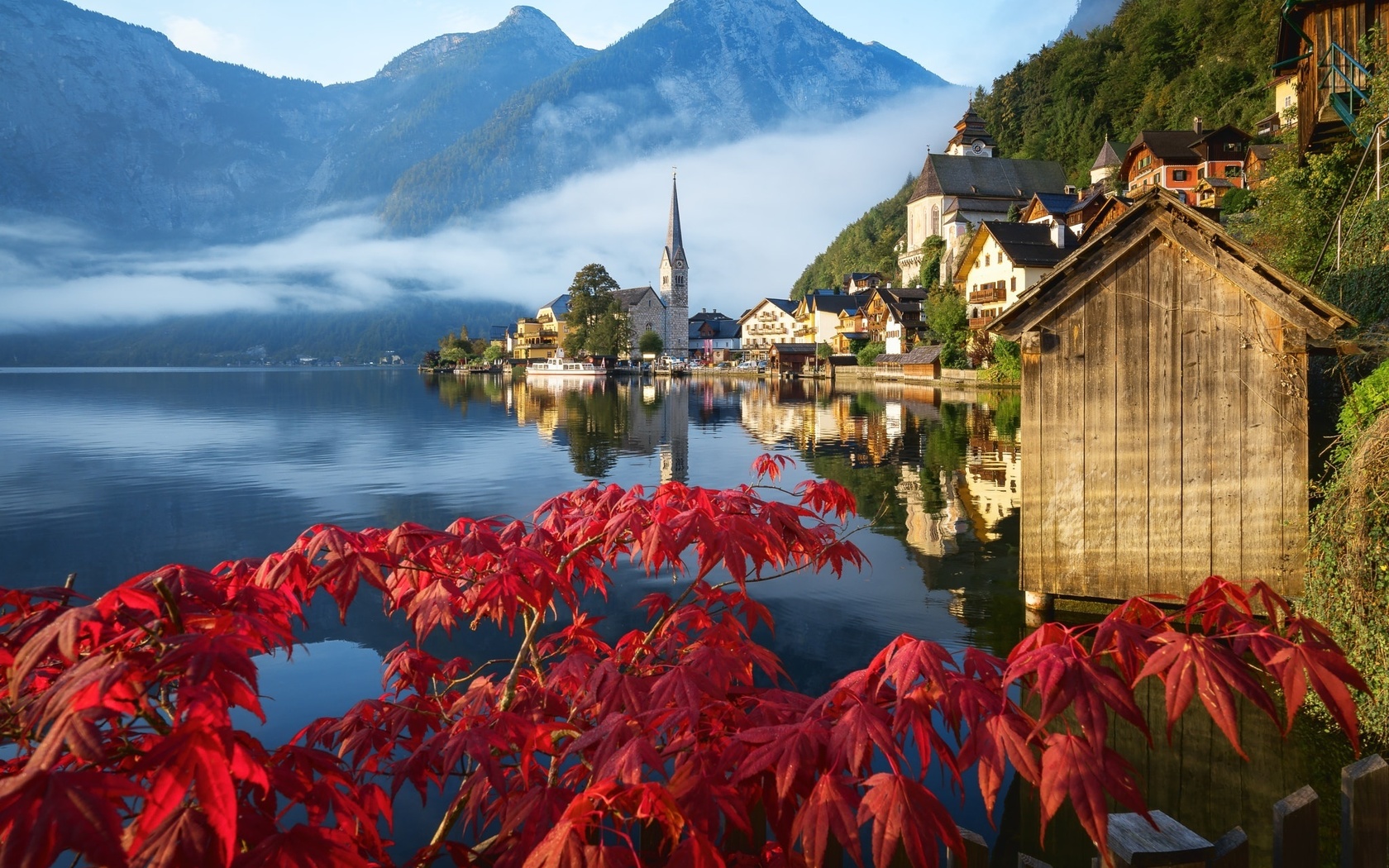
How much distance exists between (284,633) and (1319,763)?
698 cm

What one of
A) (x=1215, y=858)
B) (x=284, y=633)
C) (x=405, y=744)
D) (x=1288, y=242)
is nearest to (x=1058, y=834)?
(x=1215, y=858)

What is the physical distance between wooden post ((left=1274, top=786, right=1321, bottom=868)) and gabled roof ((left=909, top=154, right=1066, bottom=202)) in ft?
319

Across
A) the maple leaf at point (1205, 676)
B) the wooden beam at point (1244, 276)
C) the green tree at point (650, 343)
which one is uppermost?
the green tree at point (650, 343)

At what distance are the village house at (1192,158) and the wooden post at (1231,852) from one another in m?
61.1

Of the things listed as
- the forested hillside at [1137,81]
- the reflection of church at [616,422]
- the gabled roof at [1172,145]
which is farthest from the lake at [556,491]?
the forested hillside at [1137,81]

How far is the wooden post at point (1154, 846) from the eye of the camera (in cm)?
236

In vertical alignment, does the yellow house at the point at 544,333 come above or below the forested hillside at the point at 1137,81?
below

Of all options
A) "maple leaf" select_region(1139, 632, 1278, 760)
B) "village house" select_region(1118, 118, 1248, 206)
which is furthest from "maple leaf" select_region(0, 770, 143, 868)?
"village house" select_region(1118, 118, 1248, 206)

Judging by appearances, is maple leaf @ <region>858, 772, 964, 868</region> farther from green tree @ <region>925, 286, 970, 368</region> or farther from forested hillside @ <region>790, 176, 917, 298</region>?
forested hillside @ <region>790, 176, 917, 298</region>

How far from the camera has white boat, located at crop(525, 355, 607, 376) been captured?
114 meters

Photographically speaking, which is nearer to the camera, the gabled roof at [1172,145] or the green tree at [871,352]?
the gabled roof at [1172,145]

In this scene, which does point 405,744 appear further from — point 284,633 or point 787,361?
point 787,361

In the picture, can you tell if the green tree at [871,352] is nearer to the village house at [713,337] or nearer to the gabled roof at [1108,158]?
the gabled roof at [1108,158]

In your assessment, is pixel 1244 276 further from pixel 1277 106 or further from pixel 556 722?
pixel 1277 106
